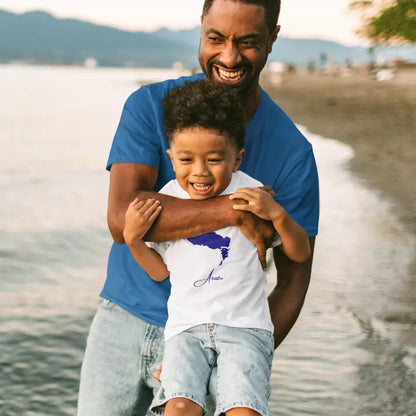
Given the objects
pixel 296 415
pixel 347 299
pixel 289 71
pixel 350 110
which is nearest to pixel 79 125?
pixel 350 110

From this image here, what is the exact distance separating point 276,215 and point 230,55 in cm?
64

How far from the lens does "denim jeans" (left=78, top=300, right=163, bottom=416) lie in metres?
2.84

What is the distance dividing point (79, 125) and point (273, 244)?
98.5 ft

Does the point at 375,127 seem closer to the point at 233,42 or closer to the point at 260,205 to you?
the point at 233,42

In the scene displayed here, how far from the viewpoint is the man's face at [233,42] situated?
2887 millimetres

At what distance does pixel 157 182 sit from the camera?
2977 millimetres

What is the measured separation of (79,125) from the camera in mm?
32125

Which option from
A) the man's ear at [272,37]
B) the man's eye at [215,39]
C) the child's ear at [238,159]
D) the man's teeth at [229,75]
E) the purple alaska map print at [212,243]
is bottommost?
the purple alaska map print at [212,243]

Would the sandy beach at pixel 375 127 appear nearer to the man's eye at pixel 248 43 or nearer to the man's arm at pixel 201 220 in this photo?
the man's eye at pixel 248 43

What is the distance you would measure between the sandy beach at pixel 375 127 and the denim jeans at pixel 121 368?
9.20 meters

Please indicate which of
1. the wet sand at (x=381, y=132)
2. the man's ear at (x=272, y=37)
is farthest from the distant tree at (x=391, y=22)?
the man's ear at (x=272, y=37)

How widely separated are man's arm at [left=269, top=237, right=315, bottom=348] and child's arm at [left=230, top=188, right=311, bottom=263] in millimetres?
314

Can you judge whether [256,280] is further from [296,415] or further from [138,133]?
[296,415]

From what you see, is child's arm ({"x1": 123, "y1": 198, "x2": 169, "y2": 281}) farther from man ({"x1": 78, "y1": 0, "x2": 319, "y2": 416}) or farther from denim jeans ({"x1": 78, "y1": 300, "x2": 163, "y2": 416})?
denim jeans ({"x1": 78, "y1": 300, "x2": 163, "y2": 416})
